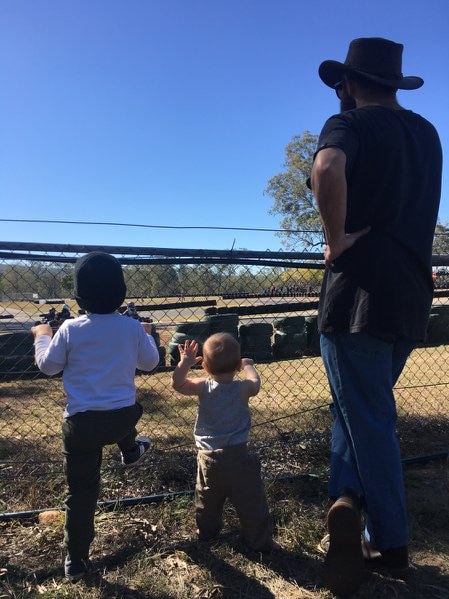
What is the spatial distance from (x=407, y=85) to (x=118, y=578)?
2.51 metres

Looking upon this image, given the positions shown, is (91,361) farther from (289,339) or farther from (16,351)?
(289,339)

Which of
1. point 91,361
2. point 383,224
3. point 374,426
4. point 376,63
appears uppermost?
point 376,63

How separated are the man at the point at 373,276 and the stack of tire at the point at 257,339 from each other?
8191mm

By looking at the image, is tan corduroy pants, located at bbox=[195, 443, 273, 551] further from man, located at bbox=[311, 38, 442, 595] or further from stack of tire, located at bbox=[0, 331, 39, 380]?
stack of tire, located at bbox=[0, 331, 39, 380]

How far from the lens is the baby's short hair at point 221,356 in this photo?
94.2 inches

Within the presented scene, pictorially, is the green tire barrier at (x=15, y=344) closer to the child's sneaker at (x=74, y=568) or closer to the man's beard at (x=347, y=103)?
the child's sneaker at (x=74, y=568)

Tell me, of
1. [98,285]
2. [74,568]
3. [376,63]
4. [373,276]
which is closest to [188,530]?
[74,568]

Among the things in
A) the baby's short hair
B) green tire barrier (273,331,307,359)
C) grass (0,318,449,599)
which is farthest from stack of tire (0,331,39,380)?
the baby's short hair

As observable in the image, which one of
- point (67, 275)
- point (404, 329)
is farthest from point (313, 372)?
point (404, 329)

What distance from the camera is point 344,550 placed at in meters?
1.89

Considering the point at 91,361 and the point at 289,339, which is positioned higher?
the point at 91,361

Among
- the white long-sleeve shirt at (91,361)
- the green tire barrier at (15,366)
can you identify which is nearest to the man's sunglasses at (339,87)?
the white long-sleeve shirt at (91,361)

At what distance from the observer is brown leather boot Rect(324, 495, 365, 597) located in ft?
6.07

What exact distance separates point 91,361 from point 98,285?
350mm
